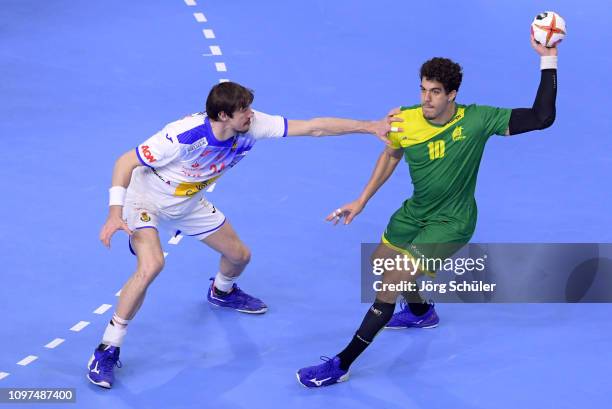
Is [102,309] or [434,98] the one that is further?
[102,309]

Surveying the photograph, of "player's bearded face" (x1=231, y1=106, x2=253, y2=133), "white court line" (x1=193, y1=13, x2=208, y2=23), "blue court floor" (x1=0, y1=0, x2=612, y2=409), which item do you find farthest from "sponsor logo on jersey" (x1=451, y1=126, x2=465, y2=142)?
"white court line" (x1=193, y1=13, x2=208, y2=23)

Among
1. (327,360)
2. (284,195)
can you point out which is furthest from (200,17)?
(327,360)

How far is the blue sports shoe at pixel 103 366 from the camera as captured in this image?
8156 mm

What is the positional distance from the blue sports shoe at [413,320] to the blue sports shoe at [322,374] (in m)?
0.94

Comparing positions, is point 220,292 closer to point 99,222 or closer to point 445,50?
point 99,222

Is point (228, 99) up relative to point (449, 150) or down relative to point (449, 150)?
up

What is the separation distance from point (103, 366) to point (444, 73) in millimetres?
3238

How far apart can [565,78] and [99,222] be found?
608 cm

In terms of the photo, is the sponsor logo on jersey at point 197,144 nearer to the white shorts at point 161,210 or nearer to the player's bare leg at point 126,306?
the white shorts at point 161,210

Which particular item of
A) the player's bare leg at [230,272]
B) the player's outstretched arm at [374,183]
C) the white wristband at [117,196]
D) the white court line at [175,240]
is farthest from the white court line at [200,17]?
the white wristband at [117,196]

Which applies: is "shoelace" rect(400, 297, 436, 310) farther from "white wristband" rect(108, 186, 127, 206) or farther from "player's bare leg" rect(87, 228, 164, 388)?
"white wristband" rect(108, 186, 127, 206)

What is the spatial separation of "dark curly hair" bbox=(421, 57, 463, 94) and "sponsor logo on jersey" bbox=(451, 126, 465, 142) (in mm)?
310

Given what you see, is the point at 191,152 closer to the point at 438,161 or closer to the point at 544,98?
the point at 438,161

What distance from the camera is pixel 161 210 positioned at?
8562mm
